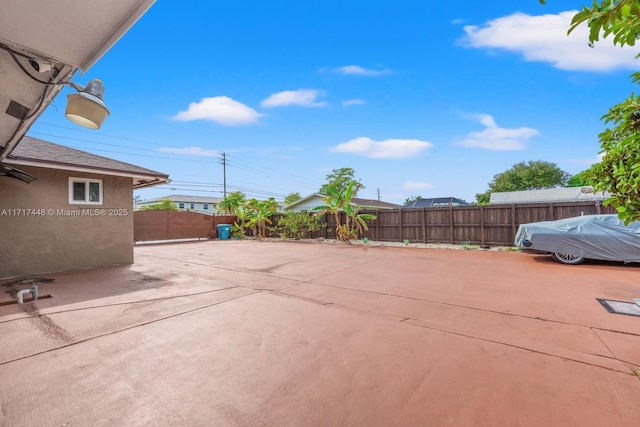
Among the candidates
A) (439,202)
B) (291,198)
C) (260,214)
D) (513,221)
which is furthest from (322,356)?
(291,198)

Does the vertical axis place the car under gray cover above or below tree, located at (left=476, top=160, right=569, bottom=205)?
below

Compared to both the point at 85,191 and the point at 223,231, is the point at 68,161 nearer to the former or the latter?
the point at 85,191

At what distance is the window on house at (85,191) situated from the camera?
7.41m

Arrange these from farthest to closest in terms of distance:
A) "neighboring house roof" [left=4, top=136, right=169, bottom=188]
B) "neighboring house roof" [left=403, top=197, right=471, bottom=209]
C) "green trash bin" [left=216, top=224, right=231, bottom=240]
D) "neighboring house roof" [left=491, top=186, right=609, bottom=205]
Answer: "neighboring house roof" [left=403, top=197, right=471, bottom=209] → "neighboring house roof" [left=491, top=186, right=609, bottom=205] → "green trash bin" [left=216, top=224, right=231, bottom=240] → "neighboring house roof" [left=4, top=136, right=169, bottom=188]

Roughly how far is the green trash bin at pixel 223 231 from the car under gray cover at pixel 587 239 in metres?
16.6

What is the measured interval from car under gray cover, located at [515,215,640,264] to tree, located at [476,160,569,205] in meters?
29.3

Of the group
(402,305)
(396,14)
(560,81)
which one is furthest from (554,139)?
(402,305)

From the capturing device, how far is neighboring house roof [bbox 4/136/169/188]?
20.9ft

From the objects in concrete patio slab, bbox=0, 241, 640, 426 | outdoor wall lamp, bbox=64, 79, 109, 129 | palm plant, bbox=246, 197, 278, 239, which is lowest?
concrete patio slab, bbox=0, 241, 640, 426

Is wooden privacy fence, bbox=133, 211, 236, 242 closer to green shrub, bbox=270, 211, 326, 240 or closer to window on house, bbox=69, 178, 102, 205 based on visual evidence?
green shrub, bbox=270, 211, 326, 240

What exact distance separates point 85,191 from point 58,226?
108 centimetres

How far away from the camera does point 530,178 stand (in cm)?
3481

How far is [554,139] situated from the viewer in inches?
543

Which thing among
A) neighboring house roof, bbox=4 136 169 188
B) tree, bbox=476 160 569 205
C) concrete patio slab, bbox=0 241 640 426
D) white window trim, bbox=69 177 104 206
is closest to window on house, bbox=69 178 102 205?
white window trim, bbox=69 177 104 206
